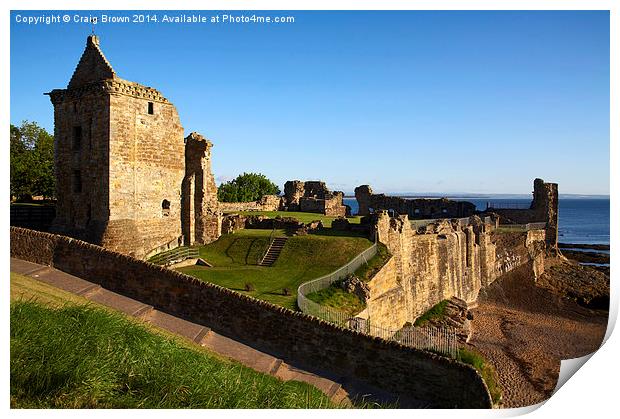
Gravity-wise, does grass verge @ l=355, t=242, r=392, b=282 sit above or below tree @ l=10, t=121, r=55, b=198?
below

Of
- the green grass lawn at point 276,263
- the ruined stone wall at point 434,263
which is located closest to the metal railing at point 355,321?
the green grass lawn at point 276,263

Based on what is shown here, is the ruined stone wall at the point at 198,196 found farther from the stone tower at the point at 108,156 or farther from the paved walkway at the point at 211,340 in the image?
the paved walkway at the point at 211,340

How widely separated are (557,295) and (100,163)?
35342 mm

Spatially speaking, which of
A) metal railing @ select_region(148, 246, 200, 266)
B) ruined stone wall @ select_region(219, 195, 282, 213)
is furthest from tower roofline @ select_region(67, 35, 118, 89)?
ruined stone wall @ select_region(219, 195, 282, 213)

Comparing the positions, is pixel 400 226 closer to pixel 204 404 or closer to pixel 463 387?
pixel 463 387

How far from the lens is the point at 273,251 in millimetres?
25031

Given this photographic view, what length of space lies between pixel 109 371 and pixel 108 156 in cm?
1492

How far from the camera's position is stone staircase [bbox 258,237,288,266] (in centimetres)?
2370

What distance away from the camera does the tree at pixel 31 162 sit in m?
30.7

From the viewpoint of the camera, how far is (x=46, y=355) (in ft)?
25.9

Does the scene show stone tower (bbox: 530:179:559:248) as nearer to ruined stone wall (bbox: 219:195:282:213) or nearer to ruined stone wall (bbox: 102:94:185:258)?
ruined stone wall (bbox: 219:195:282:213)

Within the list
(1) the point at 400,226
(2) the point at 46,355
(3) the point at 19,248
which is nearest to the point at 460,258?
(1) the point at 400,226

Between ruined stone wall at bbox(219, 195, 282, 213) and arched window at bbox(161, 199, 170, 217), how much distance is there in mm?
19007

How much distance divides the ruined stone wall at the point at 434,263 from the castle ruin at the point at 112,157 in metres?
10.6
